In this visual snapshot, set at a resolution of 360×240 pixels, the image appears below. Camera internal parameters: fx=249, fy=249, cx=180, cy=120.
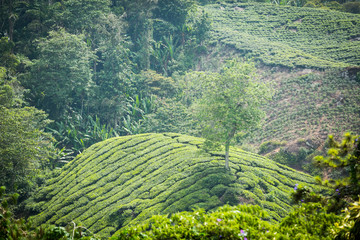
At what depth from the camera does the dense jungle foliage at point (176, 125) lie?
4.11 metres

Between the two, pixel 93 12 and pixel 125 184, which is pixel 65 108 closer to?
pixel 93 12

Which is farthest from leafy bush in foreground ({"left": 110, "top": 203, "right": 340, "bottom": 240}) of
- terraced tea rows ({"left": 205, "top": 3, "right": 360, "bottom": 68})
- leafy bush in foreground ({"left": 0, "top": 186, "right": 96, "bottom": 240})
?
terraced tea rows ({"left": 205, "top": 3, "right": 360, "bottom": 68})

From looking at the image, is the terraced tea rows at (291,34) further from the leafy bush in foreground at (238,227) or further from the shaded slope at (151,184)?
the leafy bush in foreground at (238,227)

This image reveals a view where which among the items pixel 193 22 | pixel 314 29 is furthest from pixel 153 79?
pixel 314 29

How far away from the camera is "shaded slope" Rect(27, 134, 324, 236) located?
396 inches

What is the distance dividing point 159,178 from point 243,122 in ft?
15.4

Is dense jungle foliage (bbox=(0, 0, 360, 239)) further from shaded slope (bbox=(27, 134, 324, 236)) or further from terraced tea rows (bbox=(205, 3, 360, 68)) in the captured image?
terraced tea rows (bbox=(205, 3, 360, 68))

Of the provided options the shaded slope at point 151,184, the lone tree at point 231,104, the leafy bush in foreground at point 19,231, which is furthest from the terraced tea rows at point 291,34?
the leafy bush in foreground at point 19,231

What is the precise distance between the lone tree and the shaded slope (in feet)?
4.41

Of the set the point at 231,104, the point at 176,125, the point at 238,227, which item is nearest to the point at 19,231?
the point at 238,227

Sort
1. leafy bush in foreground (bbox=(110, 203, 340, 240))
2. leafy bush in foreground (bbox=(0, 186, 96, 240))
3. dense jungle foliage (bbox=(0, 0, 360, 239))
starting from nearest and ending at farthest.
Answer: leafy bush in foreground (bbox=(0, 186, 96, 240))
leafy bush in foreground (bbox=(110, 203, 340, 240))
dense jungle foliage (bbox=(0, 0, 360, 239))

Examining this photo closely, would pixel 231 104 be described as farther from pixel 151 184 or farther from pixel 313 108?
pixel 313 108

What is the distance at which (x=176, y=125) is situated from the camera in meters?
17.7

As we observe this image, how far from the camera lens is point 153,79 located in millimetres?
21703
